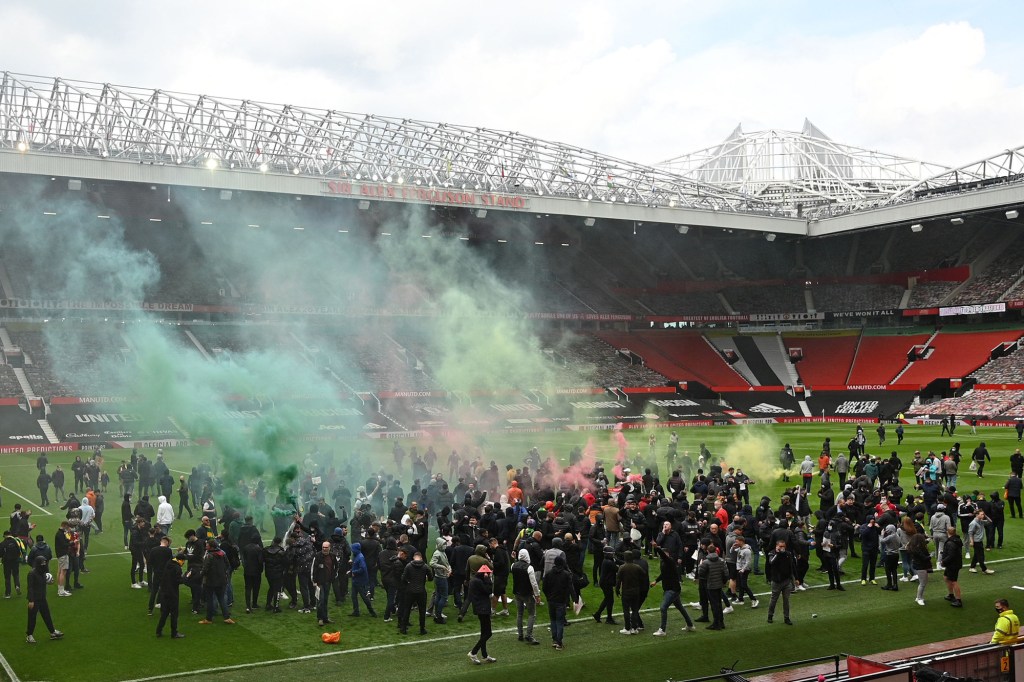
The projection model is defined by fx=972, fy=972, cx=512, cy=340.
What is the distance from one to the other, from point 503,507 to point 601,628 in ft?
18.1

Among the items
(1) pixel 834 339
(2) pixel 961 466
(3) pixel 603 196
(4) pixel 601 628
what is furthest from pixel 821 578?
(1) pixel 834 339

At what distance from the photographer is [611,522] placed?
57.2 ft

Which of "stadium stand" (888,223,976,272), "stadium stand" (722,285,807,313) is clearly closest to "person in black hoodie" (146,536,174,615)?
"stadium stand" (722,285,807,313)

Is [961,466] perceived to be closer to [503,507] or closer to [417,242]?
[503,507]

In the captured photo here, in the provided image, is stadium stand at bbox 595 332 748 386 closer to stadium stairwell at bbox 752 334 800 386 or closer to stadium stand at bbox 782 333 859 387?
stadium stairwell at bbox 752 334 800 386

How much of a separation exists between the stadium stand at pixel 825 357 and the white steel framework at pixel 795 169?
8953mm

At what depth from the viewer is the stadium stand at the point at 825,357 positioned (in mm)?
61250

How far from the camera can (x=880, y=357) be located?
62062mm

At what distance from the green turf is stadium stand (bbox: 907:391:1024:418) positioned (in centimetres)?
3328

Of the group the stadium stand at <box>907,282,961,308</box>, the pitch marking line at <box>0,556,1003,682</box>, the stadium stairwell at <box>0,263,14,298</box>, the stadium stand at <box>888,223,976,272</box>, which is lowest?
the pitch marking line at <box>0,556,1003,682</box>

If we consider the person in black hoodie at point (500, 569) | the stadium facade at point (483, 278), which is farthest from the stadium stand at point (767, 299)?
the person in black hoodie at point (500, 569)

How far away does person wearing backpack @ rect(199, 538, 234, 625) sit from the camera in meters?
14.4

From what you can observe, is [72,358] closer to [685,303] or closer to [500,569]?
[500,569]

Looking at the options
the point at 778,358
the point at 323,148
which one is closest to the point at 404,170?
the point at 323,148
